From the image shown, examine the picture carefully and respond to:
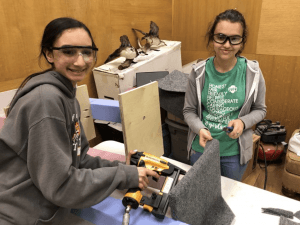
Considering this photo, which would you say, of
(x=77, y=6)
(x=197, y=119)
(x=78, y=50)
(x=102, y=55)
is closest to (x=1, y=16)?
(x=77, y=6)

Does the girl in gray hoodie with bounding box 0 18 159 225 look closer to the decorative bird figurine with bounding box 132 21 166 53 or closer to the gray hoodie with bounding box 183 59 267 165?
the gray hoodie with bounding box 183 59 267 165

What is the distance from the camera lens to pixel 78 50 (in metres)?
0.70

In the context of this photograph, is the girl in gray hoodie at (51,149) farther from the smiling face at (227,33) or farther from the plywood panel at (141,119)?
the smiling face at (227,33)

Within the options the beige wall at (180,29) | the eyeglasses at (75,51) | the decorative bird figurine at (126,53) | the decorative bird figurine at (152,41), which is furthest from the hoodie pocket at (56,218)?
the decorative bird figurine at (152,41)

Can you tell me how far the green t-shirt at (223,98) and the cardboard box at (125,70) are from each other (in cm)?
78

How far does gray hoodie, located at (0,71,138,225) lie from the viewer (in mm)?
588

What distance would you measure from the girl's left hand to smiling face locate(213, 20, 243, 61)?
30cm

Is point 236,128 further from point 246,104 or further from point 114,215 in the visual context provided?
point 114,215

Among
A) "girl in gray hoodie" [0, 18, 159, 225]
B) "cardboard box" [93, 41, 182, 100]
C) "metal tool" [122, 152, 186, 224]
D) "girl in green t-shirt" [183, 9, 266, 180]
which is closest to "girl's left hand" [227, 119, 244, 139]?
"girl in green t-shirt" [183, 9, 266, 180]

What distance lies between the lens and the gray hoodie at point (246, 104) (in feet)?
3.66

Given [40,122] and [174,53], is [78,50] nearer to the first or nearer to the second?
[40,122]

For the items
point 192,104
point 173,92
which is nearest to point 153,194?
point 192,104

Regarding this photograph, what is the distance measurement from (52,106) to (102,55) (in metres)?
1.57

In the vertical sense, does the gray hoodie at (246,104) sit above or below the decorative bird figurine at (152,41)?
below
